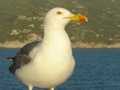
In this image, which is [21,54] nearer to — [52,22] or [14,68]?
[14,68]

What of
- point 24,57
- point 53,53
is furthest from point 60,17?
point 24,57

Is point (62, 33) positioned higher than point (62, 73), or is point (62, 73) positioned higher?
point (62, 33)

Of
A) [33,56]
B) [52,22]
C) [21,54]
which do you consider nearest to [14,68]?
[21,54]

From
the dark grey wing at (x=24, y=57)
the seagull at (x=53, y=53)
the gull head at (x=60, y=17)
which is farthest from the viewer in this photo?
the dark grey wing at (x=24, y=57)

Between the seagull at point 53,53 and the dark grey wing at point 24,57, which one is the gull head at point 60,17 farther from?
the dark grey wing at point 24,57

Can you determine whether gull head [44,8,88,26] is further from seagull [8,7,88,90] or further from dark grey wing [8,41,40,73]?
dark grey wing [8,41,40,73]

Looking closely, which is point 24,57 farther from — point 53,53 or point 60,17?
point 60,17

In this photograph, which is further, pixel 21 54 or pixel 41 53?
pixel 21 54

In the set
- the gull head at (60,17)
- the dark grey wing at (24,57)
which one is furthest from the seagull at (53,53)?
the dark grey wing at (24,57)

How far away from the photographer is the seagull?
477 inches

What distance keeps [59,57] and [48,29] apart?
0.81m

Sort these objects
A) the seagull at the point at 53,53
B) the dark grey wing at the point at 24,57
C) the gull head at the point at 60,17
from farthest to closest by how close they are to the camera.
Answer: the dark grey wing at the point at 24,57 < the gull head at the point at 60,17 < the seagull at the point at 53,53

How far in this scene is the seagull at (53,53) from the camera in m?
12.1

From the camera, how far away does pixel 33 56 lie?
12.9 meters
